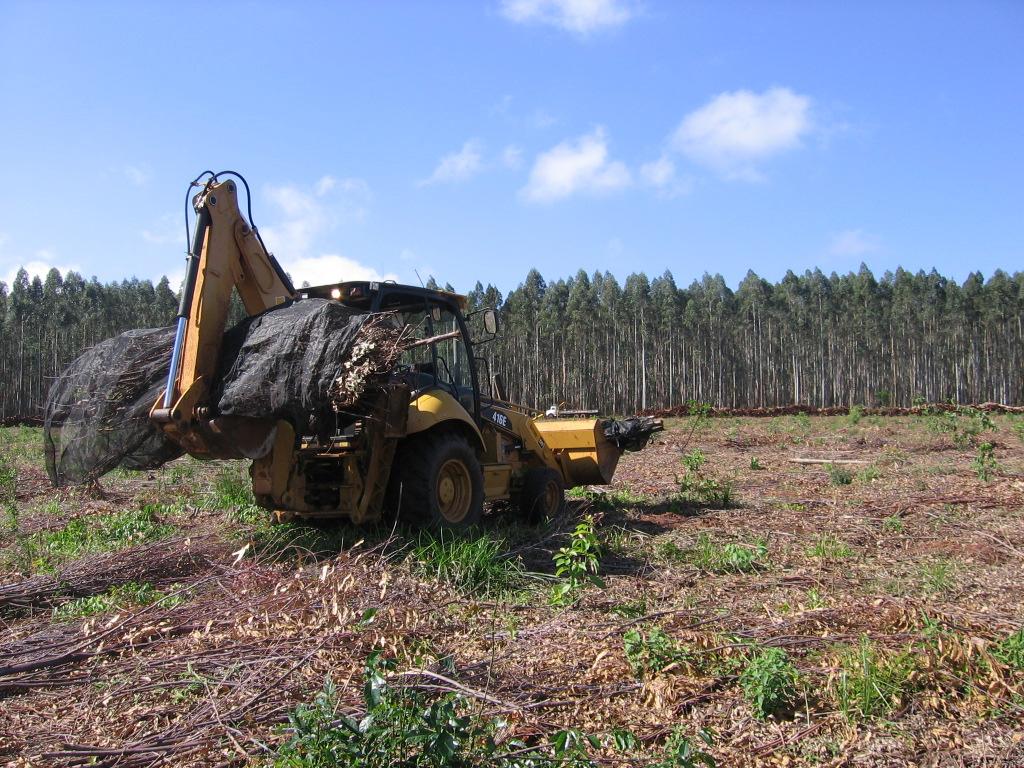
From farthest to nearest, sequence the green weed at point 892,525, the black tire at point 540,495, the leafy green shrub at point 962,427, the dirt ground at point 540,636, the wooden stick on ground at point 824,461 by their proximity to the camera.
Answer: the leafy green shrub at point 962,427 → the wooden stick on ground at point 824,461 → the black tire at point 540,495 → the green weed at point 892,525 → the dirt ground at point 540,636

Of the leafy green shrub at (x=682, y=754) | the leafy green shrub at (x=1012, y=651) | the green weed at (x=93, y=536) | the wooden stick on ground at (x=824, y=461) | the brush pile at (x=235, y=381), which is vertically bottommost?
the leafy green shrub at (x=682, y=754)

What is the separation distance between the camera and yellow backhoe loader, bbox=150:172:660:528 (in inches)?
243

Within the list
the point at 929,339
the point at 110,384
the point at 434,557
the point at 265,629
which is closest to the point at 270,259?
the point at 110,384

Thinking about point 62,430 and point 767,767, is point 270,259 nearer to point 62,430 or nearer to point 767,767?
point 62,430

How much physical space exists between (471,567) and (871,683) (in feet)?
9.45

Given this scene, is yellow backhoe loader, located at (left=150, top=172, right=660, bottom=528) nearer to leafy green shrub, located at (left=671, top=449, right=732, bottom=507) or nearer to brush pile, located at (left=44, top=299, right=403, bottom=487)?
brush pile, located at (left=44, top=299, right=403, bottom=487)

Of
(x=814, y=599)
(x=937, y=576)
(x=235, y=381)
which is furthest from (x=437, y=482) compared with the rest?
(x=937, y=576)

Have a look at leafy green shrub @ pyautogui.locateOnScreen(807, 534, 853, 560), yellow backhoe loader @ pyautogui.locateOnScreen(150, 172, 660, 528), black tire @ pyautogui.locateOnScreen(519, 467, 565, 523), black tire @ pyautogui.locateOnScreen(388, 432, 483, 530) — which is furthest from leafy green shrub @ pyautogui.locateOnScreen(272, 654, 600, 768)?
black tire @ pyautogui.locateOnScreen(519, 467, 565, 523)

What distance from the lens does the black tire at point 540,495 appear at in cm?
930

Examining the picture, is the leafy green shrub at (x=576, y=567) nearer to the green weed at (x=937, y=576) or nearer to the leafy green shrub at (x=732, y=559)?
the leafy green shrub at (x=732, y=559)

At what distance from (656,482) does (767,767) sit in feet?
33.3

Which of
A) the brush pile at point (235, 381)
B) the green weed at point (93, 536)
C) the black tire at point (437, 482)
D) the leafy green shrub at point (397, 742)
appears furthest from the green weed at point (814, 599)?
the green weed at point (93, 536)

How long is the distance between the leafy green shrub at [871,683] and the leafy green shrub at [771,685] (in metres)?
0.23

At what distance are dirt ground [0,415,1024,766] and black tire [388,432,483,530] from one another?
0.31 meters
